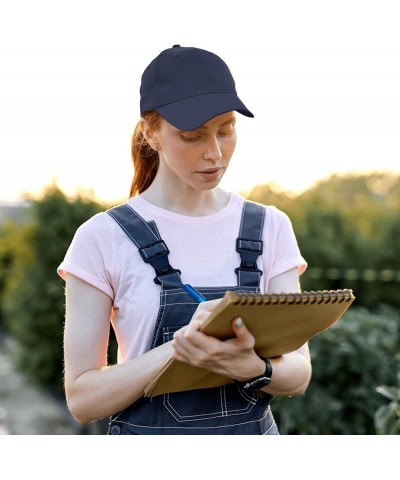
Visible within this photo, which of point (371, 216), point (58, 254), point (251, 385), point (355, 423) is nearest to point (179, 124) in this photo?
point (251, 385)

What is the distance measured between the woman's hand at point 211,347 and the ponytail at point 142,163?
555mm

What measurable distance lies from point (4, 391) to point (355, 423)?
360cm

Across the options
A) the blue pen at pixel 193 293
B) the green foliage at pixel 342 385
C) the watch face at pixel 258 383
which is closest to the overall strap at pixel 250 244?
the blue pen at pixel 193 293

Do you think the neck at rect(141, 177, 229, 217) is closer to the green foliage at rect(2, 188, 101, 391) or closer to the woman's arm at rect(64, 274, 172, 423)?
the woman's arm at rect(64, 274, 172, 423)

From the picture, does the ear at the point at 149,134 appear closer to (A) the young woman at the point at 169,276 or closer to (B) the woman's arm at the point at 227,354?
(A) the young woman at the point at 169,276

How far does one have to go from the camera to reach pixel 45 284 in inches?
235

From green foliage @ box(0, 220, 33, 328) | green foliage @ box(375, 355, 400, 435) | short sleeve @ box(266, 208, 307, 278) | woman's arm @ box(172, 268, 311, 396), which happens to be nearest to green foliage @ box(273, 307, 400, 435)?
green foliage @ box(375, 355, 400, 435)

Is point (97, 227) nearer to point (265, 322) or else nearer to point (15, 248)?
point (265, 322)

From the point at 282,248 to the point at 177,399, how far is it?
0.41 meters

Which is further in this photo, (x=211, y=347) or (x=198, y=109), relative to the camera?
(x=198, y=109)

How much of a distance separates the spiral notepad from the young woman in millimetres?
35

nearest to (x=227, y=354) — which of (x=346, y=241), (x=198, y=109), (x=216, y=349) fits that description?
(x=216, y=349)
